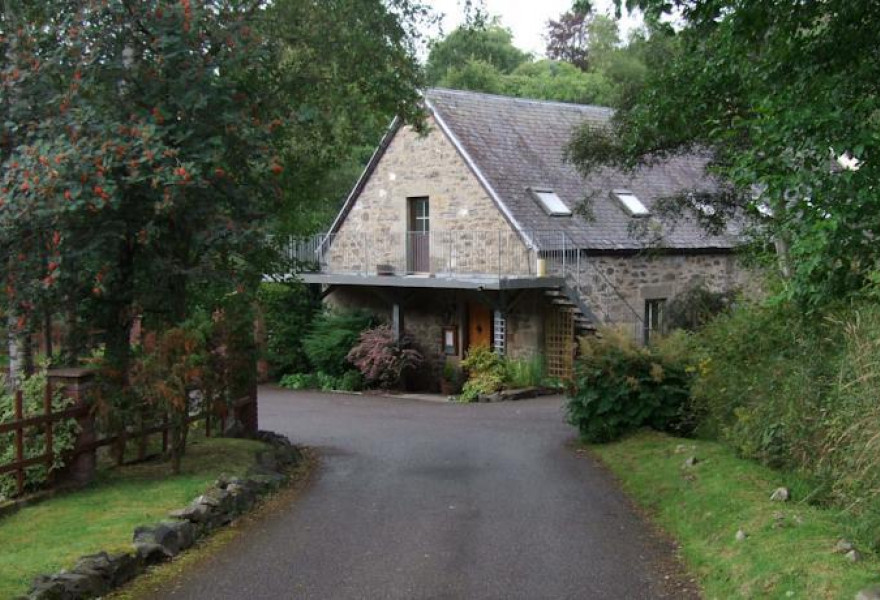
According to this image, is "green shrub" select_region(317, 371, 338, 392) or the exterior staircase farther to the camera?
"green shrub" select_region(317, 371, 338, 392)

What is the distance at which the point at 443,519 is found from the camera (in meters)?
9.71

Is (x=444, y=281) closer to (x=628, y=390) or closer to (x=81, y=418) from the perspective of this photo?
(x=628, y=390)

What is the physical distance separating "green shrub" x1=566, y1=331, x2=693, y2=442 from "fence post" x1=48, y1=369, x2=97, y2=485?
7.18 meters

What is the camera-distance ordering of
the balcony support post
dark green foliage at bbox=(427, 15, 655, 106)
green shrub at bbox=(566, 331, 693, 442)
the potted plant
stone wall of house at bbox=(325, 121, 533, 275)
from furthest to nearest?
the balcony support post, the potted plant, stone wall of house at bbox=(325, 121, 533, 275), dark green foliage at bbox=(427, 15, 655, 106), green shrub at bbox=(566, 331, 693, 442)

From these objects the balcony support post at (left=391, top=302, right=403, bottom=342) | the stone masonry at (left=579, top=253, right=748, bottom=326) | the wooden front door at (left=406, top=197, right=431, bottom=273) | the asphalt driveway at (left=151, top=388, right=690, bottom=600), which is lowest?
the asphalt driveway at (left=151, top=388, right=690, bottom=600)

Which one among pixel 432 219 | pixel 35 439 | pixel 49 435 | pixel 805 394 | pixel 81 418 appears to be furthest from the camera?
pixel 432 219

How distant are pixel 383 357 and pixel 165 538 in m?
16.4

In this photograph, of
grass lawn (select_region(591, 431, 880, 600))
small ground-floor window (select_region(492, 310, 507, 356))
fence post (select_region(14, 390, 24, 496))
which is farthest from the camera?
small ground-floor window (select_region(492, 310, 507, 356))

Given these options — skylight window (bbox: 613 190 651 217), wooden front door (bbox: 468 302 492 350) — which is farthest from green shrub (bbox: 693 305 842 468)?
wooden front door (bbox: 468 302 492 350)

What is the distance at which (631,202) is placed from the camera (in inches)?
980

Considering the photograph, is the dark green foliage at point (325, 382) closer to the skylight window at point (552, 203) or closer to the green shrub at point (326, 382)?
the green shrub at point (326, 382)

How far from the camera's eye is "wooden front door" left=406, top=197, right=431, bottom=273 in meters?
25.0

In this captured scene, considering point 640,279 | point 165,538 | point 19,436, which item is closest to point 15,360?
point 19,436

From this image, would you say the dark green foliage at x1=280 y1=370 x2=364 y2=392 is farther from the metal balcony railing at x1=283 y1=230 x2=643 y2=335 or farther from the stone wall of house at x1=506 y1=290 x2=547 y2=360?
the stone wall of house at x1=506 y1=290 x2=547 y2=360
